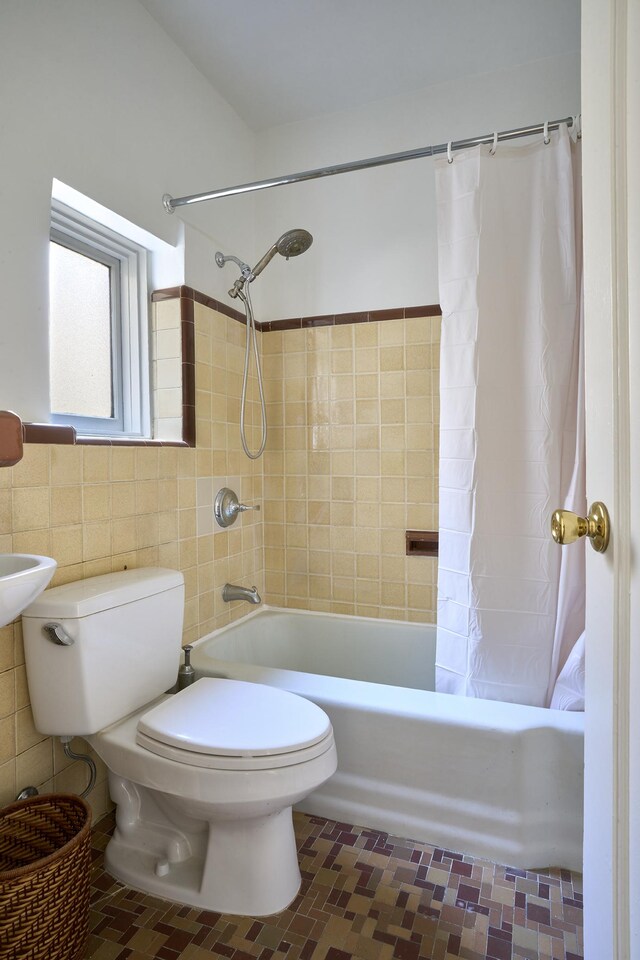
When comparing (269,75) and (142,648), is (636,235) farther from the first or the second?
(269,75)

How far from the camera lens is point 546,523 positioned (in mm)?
1584

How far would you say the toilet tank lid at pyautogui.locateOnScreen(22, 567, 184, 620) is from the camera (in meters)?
1.28

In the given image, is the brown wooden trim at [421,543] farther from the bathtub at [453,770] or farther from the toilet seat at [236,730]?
the toilet seat at [236,730]

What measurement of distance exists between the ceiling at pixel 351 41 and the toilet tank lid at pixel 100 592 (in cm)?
185

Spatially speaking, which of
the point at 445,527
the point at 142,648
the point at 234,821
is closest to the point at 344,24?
the point at 445,527

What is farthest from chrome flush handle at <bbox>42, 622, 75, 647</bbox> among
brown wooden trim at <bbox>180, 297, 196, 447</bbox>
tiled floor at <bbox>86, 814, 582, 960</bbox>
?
brown wooden trim at <bbox>180, 297, 196, 447</bbox>

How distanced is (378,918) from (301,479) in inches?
63.1

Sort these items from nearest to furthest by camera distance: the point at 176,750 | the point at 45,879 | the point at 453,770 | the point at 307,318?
the point at 45,879 → the point at 176,750 → the point at 453,770 → the point at 307,318

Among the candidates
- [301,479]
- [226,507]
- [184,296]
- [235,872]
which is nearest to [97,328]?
[184,296]

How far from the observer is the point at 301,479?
8.07ft

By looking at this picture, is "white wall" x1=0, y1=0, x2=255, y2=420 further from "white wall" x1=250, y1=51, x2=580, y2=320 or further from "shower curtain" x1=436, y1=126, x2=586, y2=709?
"shower curtain" x1=436, y1=126, x2=586, y2=709

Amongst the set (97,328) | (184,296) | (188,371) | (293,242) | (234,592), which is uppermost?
(293,242)

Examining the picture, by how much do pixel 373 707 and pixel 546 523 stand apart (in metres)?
0.74

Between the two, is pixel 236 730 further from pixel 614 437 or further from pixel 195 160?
pixel 195 160
